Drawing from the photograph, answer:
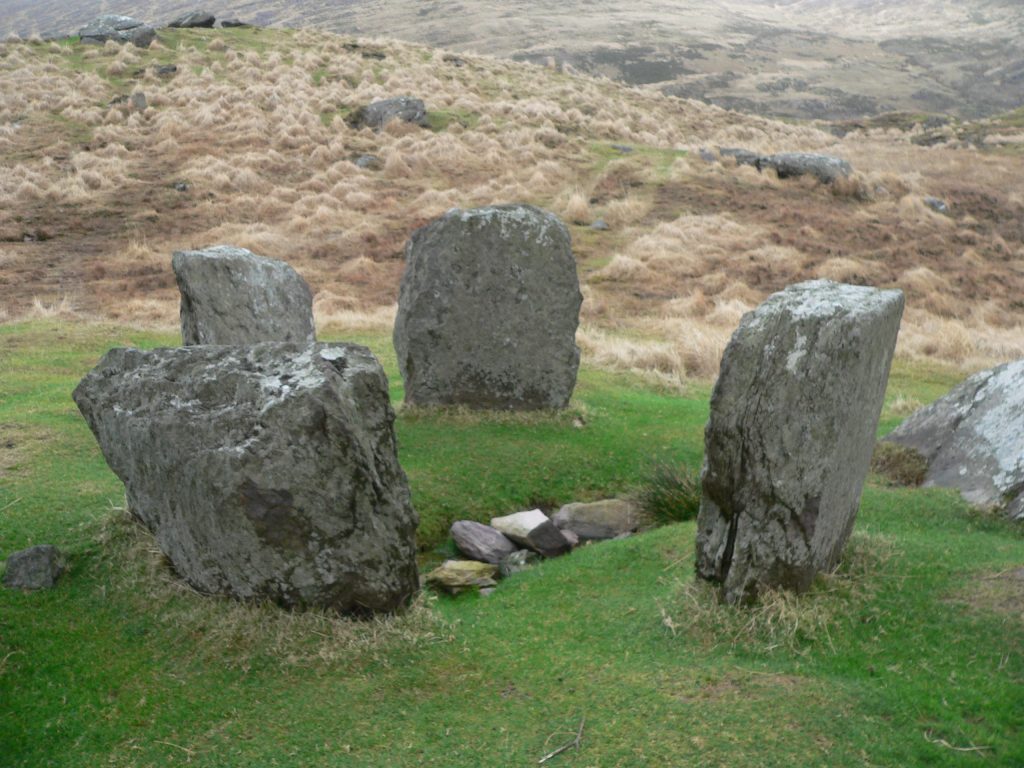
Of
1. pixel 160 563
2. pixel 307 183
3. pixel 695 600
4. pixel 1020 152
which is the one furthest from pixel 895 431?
pixel 1020 152

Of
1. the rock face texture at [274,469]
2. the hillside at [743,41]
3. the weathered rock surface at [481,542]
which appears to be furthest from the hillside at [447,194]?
the hillside at [743,41]

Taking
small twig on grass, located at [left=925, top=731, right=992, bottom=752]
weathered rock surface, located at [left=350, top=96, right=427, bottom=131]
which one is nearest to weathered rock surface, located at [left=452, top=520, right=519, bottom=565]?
small twig on grass, located at [left=925, top=731, right=992, bottom=752]

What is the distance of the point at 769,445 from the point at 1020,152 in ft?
152

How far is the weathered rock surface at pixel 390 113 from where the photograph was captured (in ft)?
131

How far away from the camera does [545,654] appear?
664cm

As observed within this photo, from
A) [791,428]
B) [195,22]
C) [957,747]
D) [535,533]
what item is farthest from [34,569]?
[195,22]

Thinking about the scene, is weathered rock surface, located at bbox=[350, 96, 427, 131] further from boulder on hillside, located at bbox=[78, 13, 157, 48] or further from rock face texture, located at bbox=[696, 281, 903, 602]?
rock face texture, located at bbox=[696, 281, 903, 602]

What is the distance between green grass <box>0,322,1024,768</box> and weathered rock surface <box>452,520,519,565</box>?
24.8 inches

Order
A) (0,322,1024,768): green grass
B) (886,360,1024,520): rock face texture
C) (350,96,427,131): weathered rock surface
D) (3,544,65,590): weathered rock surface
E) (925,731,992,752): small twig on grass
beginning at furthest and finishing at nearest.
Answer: (350,96,427,131): weathered rock surface < (886,360,1024,520): rock face texture < (3,544,65,590): weathered rock surface < (0,322,1024,768): green grass < (925,731,992,752): small twig on grass

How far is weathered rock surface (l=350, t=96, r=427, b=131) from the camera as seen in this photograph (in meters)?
40.0

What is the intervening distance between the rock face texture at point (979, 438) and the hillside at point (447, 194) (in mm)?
6140

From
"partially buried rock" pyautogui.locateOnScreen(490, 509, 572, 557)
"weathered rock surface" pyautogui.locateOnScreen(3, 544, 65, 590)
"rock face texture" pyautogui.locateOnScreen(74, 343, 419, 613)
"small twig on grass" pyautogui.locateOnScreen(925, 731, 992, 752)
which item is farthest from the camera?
"partially buried rock" pyautogui.locateOnScreen(490, 509, 572, 557)

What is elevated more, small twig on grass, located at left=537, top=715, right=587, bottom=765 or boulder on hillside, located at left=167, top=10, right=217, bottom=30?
boulder on hillside, located at left=167, top=10, right=217, bottom=30

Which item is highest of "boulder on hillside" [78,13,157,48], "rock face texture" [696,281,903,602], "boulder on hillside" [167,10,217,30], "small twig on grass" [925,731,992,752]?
"boulder on hillside" [167,10,217,30]
